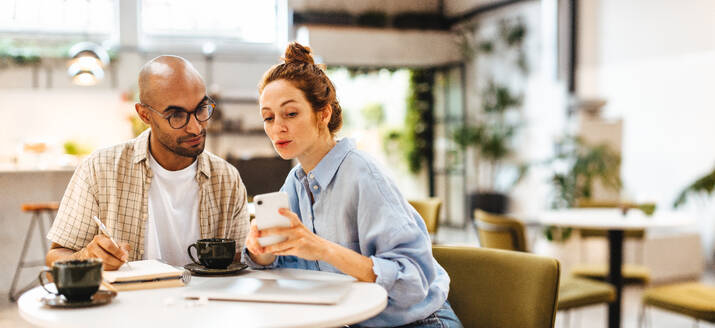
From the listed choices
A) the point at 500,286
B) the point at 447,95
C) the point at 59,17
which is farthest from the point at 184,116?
the point at 447,95

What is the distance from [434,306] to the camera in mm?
1581

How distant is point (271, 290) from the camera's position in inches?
55.0

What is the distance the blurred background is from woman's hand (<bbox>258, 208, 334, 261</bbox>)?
9.69ft

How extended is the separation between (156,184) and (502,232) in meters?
1.91

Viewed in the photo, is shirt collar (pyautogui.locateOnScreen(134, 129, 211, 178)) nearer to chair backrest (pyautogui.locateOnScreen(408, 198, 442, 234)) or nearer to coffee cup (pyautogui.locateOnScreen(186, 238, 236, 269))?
coffee cup (pyautogui.locateOnScreen(186, 238, 236, 269))

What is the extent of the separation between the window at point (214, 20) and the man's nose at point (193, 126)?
27.1ft

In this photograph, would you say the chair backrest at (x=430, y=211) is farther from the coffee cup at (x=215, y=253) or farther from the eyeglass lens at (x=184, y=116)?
the coffee cup at (x=215, y=253)

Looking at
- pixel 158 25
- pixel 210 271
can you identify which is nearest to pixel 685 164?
pixel 210 271

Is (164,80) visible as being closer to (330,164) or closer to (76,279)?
(330,164)

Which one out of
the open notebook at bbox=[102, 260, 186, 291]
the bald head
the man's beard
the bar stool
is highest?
the bald head

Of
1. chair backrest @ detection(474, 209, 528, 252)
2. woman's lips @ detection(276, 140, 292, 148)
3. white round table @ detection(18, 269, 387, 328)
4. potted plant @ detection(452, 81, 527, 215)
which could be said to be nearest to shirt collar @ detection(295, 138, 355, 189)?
woman's lips @ detection(276, 140, 292, 148)

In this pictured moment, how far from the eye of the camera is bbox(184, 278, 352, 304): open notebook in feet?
4.27

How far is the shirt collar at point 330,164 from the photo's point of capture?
1662 mm

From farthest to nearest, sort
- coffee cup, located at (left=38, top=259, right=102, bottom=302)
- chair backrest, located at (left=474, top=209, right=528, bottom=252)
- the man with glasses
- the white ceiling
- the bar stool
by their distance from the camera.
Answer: the white ceiling → the bar stool → chair backrest, located at (left=474, top=209, right=528, bottom=252) → the man with glasses → coffee cup, located at (left=38, top=259, right=102, bottom=302)
